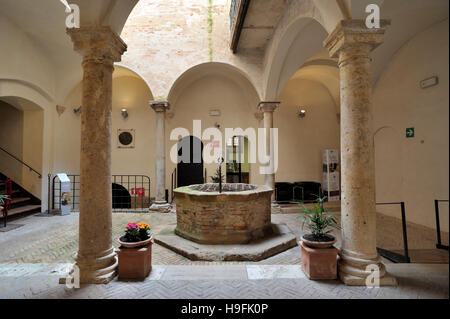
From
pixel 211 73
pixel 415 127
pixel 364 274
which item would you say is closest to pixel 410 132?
pixel 415 127

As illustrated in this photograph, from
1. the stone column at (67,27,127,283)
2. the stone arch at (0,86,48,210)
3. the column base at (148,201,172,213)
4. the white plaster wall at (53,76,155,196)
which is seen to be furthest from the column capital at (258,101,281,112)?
the stone arch at (0,86,48,210)

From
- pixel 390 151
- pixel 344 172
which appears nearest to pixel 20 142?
pixel 344 172

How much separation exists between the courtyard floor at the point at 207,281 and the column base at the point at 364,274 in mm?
65

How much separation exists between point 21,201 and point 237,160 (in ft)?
25.5

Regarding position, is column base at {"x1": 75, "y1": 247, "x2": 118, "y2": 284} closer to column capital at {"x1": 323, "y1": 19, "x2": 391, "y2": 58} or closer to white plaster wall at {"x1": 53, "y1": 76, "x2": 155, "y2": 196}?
column capital at {"x1": 323, "y1": 19, "x2": 391, "y2": 58}

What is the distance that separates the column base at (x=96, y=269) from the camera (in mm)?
3006

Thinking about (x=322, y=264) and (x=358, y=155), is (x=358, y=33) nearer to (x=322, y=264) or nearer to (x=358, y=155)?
(x=358, y=155)

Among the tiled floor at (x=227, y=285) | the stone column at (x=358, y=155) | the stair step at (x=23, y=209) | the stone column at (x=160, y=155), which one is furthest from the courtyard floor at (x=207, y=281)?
the stone column at (x=160, y=155)

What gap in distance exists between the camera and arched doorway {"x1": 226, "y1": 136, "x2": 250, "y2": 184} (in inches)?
428

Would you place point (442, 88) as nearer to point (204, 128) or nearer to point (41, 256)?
point (204, 128)

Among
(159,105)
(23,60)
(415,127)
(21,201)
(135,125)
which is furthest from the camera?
(135,125)

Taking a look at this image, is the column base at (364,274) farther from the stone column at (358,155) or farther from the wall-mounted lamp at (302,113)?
the wall-mounted lamp at (302,113)

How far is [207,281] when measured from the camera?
3.09m
